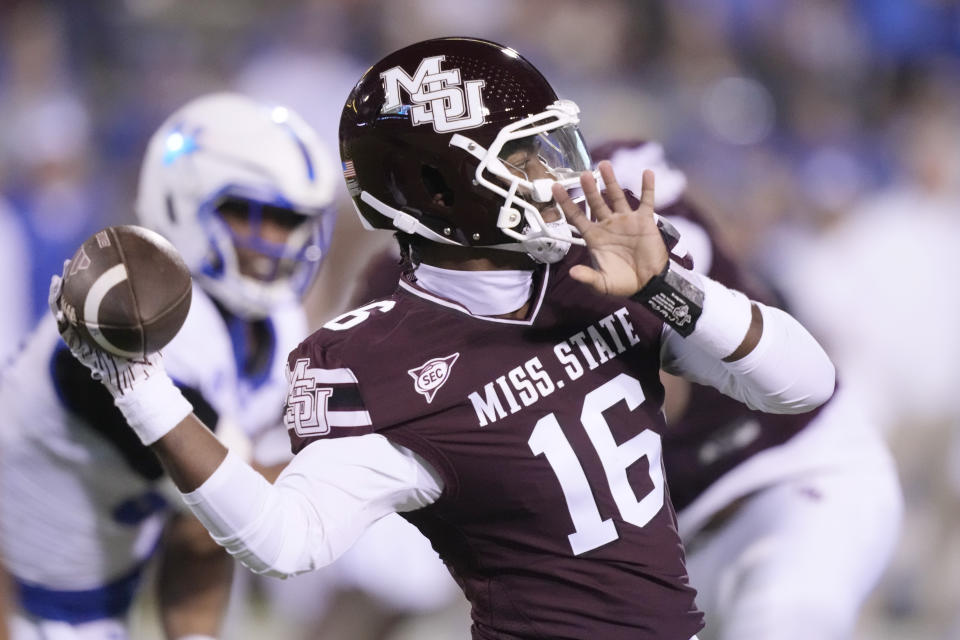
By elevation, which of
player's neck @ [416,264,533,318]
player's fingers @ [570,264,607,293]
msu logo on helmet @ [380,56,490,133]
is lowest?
player's neck @ [416,264,533,318]

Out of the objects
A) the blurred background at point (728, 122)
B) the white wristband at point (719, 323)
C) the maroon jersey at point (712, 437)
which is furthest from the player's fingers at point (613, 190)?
the blurred background at point (728, 122)

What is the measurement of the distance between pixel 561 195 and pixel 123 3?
373cm

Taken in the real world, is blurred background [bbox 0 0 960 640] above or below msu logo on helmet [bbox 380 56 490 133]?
below

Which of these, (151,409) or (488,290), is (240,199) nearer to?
(488,290)

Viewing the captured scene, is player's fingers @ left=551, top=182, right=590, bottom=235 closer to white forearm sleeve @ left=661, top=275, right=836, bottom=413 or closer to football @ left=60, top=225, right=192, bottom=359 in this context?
A: white forearm sleeve @ left=661, top=275, right=836, bottom=413

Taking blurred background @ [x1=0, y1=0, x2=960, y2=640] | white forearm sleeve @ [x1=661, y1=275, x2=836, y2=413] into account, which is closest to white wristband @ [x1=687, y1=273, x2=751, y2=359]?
white forearm sleeve @ [x1=661, y1=275, x2=836, y2=413]

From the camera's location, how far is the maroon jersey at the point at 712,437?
8.75 feet

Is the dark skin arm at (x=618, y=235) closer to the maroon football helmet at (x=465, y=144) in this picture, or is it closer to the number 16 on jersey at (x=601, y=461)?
the maroon football helmet at (x=465, y=144)

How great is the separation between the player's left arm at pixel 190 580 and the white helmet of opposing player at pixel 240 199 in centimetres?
51

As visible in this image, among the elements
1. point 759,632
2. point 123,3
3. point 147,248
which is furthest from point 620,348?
point 123,3

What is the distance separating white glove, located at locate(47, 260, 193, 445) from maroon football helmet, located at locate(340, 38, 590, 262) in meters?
0.43

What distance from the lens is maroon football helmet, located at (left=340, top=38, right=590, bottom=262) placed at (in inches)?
60.9

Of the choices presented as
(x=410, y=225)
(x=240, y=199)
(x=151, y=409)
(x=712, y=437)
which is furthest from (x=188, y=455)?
(x=712, y=437)

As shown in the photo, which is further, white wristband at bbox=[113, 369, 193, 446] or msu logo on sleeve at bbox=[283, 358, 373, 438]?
msu logo on sleeve at bbox=[283, 358, 373, 438]
